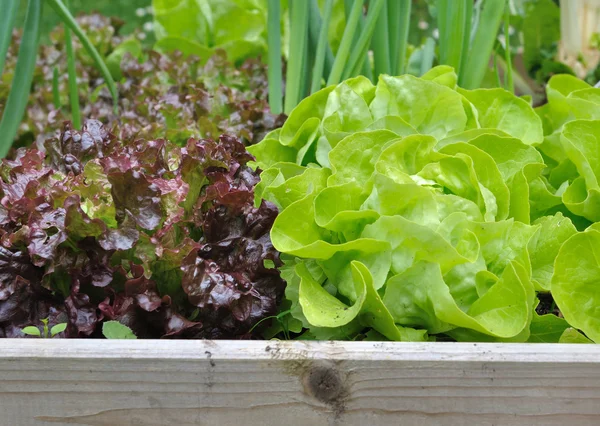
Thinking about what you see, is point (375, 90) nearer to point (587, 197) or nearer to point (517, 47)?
point (587, 197)

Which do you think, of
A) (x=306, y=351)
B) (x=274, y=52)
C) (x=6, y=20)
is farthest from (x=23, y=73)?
(x=306, y=351)

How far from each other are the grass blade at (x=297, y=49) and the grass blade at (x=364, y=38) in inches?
3.9

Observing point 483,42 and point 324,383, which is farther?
point 483,42

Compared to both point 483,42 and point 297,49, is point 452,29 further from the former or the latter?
point 297,49

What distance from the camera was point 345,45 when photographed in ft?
4.34

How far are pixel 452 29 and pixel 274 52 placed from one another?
363mm

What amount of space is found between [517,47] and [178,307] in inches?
95.7

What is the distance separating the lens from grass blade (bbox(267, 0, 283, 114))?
1.32 meters

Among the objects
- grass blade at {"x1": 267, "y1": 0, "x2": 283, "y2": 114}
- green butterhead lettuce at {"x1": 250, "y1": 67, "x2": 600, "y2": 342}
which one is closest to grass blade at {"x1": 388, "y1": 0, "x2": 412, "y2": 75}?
grass blade at {"x1": 267, "y1": 0, "x2": 283, "y2": 114}

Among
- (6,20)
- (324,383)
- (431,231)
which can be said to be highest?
(6,20)

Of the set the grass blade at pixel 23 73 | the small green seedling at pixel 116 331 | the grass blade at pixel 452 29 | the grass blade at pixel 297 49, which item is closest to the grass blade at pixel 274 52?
the grass blade at pixel 297 49

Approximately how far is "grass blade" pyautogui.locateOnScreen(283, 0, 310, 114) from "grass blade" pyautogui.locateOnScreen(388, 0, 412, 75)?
18 cm

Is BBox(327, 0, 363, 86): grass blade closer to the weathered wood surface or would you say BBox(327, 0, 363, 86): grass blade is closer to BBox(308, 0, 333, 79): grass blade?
BBox(308, 0, 333, 79): grass blade

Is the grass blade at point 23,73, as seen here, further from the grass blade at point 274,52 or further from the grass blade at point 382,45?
the grass blade at point 382,45
